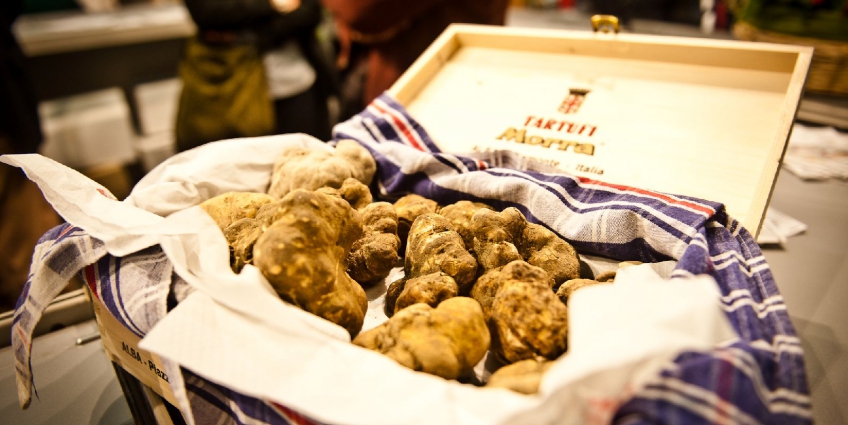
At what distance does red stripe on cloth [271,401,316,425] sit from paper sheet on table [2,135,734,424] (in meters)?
0.04

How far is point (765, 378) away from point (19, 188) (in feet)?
8.73

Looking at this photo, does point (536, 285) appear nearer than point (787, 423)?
No

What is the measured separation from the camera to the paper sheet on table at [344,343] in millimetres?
548

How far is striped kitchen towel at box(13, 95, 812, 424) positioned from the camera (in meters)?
0.55

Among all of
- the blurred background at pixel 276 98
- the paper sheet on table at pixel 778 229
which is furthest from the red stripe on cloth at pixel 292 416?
the paper sheet on table at pixel 778 229

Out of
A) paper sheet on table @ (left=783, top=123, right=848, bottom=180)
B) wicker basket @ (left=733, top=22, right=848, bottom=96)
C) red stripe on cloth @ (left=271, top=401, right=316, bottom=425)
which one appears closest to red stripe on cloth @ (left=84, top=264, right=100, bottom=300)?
red stripe on cloth @ (left=271, top=401, right=316, bottom=425)

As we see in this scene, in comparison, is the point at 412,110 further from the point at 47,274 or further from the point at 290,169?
the point at 47,274

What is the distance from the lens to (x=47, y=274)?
0.88m

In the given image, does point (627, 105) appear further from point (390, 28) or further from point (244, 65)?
point (244, 65)

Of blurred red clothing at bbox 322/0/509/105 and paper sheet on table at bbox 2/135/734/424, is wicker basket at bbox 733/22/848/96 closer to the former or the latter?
blurred red clothing at bbox 322/0/509/105

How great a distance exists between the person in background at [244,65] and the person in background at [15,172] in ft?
1.84

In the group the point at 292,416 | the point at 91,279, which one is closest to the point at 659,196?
the point at 292,416

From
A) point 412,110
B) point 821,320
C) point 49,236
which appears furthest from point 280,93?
point 821,320

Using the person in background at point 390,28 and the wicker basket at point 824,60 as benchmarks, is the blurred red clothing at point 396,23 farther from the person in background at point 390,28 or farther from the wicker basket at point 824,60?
the wicker basket at point 824,60
